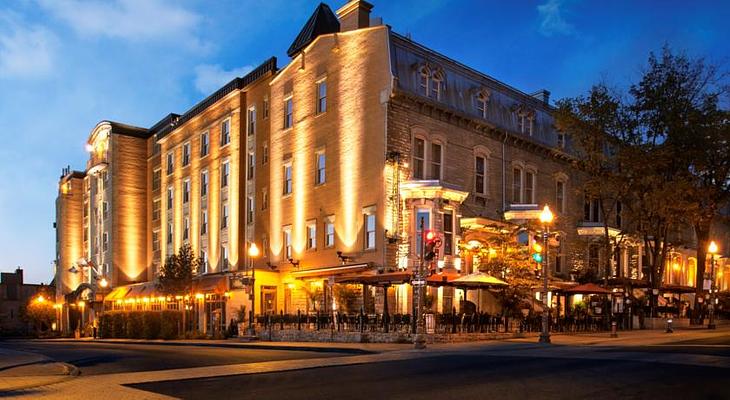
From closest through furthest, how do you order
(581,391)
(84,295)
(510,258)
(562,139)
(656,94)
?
(581,391) → (510,258) → (656,94) → (562,139) → (84,295)

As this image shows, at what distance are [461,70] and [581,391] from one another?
26604 millimetres

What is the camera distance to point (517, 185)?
38688mm

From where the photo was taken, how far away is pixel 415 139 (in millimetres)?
32656

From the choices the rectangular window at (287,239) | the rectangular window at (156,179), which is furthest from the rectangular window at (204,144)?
the rectangular window at (287,239)

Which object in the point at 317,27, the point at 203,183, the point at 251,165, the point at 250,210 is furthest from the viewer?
the point at 203,183

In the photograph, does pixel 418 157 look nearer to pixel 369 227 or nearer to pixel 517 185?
pixel 369 227

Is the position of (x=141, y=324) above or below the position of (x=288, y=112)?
below

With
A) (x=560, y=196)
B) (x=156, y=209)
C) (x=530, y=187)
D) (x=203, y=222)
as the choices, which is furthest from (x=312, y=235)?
(x=156, y=209)

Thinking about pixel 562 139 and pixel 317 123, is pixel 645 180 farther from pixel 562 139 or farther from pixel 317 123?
pixel 317 123

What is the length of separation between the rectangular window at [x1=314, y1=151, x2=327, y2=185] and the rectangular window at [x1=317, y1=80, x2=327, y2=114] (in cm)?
243

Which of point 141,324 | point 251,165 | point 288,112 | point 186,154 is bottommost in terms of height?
point 141,324

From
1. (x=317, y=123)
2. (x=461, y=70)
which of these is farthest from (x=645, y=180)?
(x=317, y=123)

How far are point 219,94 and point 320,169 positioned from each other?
49.9ft

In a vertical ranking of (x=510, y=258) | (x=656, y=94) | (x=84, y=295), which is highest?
(x=656, y=94)
